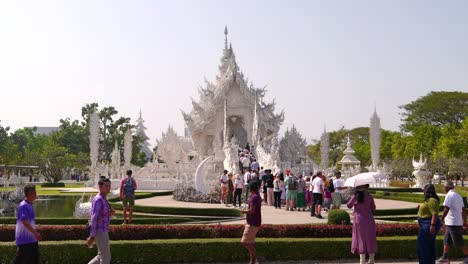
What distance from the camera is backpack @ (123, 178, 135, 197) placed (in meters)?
17.6

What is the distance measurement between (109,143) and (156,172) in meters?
21.3

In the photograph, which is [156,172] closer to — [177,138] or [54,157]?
[177,138]

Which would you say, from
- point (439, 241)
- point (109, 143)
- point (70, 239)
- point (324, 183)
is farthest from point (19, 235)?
point (109, 143)

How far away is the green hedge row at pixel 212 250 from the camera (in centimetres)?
1237

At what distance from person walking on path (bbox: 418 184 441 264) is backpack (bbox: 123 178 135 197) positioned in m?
9.22

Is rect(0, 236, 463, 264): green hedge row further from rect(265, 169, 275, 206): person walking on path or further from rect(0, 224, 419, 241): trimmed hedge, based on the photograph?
rect(265, 169, 275, 206): person walking on path

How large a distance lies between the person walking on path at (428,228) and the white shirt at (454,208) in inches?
26.3

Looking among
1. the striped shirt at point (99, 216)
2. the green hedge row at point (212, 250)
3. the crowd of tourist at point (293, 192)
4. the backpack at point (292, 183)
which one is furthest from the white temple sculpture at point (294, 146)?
the striped shirt at point (99, 216)

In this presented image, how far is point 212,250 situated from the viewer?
1287cm

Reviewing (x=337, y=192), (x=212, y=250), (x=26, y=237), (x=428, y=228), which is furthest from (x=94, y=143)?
(x=428, y=228)

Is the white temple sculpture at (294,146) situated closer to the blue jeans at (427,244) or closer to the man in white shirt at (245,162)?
the man in white shirt at (245,162)

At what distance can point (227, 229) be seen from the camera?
14.0 meters

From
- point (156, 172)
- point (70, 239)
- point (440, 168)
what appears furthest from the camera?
point (440, 168)

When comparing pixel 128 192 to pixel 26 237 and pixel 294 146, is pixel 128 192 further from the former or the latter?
pixel 294 146
